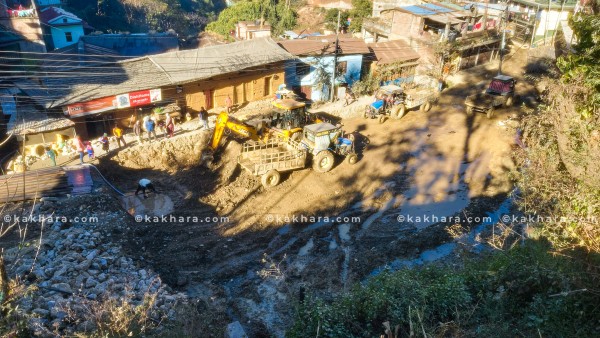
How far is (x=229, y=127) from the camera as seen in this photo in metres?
16.1

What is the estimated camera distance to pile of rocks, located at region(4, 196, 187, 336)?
26.0ft

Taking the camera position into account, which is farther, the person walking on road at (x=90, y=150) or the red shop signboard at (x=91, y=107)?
the red shop signboard at (x=91, y=107)

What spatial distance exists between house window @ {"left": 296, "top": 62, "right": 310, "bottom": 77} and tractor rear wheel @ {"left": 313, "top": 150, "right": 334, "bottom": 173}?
10.4 meters

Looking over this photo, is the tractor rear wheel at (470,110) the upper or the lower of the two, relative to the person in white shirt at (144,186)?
upper

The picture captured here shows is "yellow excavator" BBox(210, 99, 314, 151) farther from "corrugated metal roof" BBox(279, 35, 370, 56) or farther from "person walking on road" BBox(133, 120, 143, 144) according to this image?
"corrugated metal roof" BBox(279, 35, 370, 56)

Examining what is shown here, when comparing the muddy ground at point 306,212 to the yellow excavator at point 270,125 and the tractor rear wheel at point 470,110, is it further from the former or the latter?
the tractor rear wheel at point 470,110

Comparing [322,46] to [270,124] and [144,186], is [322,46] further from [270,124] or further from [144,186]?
[144,186]

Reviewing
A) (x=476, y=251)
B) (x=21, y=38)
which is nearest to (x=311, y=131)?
(x=476, y=251)

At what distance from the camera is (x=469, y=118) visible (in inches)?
881

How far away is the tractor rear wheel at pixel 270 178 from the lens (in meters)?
15.6

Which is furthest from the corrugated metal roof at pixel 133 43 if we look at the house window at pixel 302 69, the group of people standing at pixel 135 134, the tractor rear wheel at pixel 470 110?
the tractor rear wheel at pixel 470 110

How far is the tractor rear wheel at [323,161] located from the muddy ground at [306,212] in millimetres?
321

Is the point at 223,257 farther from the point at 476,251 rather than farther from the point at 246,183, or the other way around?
the point at 476,251

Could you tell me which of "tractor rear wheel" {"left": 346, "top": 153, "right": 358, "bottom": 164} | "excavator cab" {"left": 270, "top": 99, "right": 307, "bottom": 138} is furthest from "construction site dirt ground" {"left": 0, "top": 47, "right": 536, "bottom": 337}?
"excavator cab" {"left": 270, "top": 99, "right": 307, "bottom": 138}
